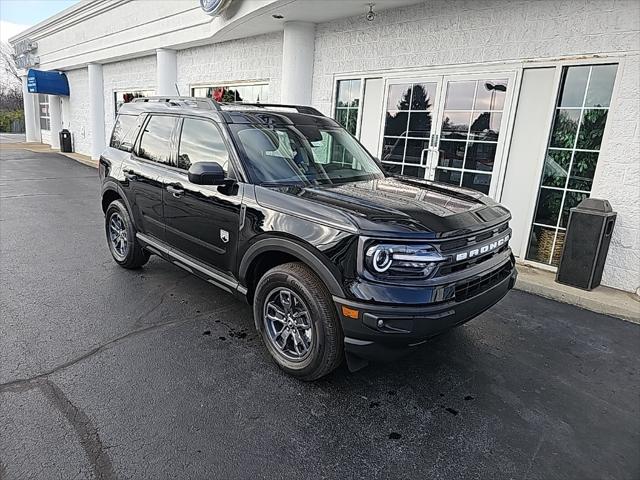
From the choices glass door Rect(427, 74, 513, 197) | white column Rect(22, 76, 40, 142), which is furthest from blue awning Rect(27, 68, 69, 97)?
glass door Rect(427, 74, 513, 197)

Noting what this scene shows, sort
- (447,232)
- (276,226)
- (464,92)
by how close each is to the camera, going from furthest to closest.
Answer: (464,92)
(276,226)
(447,232)

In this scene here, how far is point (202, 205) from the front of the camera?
3818mm

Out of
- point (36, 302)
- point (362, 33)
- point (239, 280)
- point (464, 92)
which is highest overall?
point (362, 33)

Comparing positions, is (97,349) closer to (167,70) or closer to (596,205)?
(596,205)

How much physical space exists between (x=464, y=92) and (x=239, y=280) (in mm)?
4801

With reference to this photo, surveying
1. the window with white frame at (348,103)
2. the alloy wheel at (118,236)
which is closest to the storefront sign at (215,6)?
the window with white frame at (348,103)

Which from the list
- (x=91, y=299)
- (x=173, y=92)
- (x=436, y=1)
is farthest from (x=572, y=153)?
(x=173, y=92)

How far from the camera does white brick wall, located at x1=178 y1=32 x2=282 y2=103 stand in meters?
9.53

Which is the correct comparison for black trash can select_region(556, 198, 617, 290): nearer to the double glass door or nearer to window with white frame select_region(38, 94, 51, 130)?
the double glass door

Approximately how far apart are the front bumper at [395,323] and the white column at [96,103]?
1736 cm

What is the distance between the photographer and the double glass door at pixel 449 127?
6.25m

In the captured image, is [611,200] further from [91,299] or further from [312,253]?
[91,299]

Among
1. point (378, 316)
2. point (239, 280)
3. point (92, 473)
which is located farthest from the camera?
point (239, 280)

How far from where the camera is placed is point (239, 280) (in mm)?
3561
